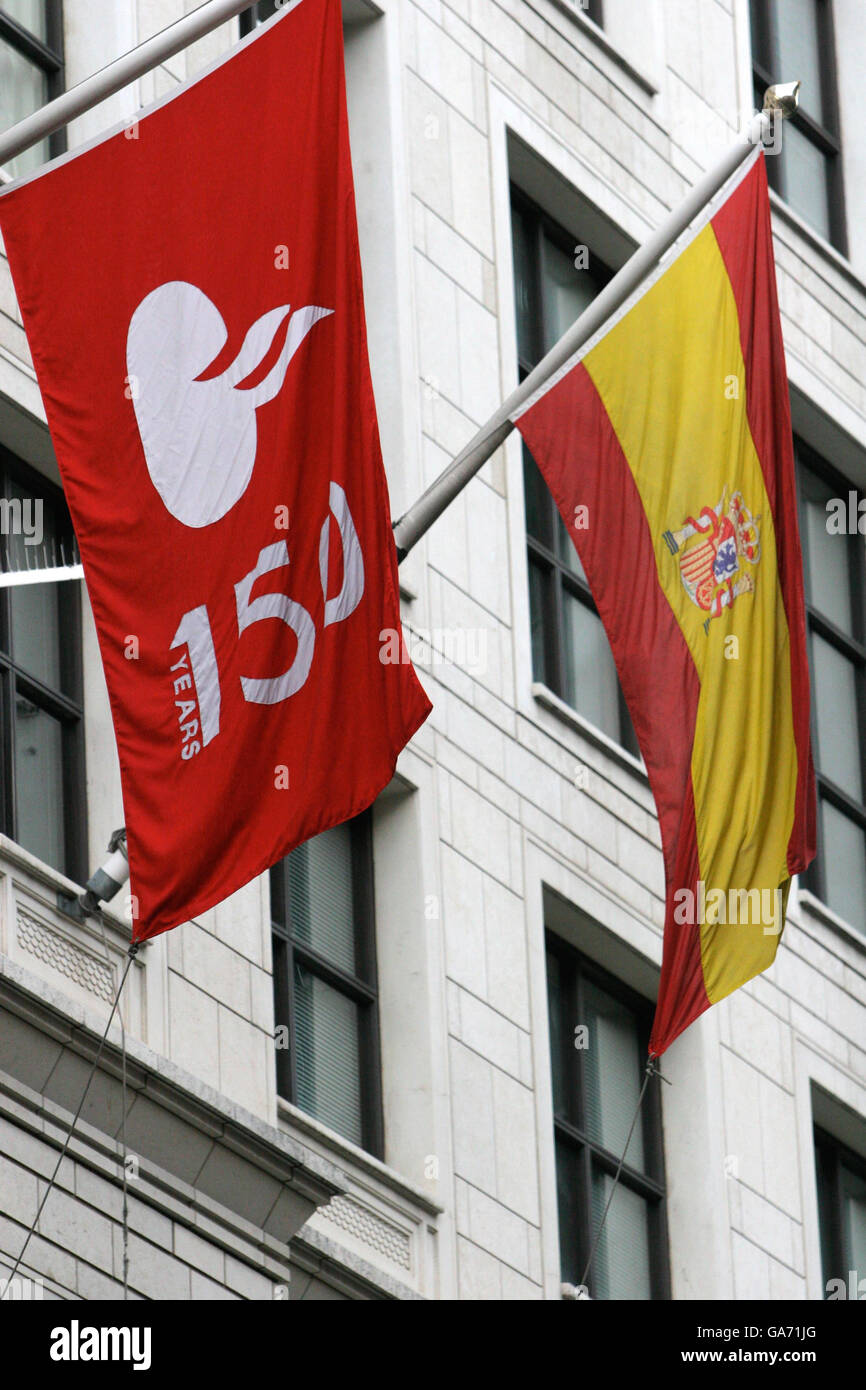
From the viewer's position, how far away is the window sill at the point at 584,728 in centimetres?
2712

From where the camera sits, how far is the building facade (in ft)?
69.8

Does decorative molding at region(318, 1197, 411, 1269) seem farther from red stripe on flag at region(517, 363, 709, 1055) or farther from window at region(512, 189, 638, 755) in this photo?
window at region(512, 189, 638, 755)

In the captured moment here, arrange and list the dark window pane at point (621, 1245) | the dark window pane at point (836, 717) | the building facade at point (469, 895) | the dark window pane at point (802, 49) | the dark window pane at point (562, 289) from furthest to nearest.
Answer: the dark window pane at point (802, 49) < the dark window pane at point (836, 717) < the dark window pane at point (562, 289) < the dark window pane at point (621, 1245) < the building facade at point (469, 895)

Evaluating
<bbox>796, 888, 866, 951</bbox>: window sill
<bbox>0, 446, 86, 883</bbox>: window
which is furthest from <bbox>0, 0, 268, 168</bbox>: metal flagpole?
<bbox>796, 888, 866, 951</bbox>: window sill

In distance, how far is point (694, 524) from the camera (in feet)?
68.4

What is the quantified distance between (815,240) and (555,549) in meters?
6.48

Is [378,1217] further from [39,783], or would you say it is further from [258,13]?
[258,13]

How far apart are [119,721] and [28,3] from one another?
8.66m

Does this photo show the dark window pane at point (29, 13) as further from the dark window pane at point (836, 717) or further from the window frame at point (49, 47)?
the dark window pane at point (836, 717)

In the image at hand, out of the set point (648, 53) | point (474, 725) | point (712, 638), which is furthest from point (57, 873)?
point (648, 53)

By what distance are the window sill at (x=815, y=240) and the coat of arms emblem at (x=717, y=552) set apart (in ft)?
39.8

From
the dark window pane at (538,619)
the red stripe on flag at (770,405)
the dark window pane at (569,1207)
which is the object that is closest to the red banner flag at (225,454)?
the red stripe on flag at (770,405)

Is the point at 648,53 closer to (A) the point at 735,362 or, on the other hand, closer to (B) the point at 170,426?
(A) the point at 735,362
